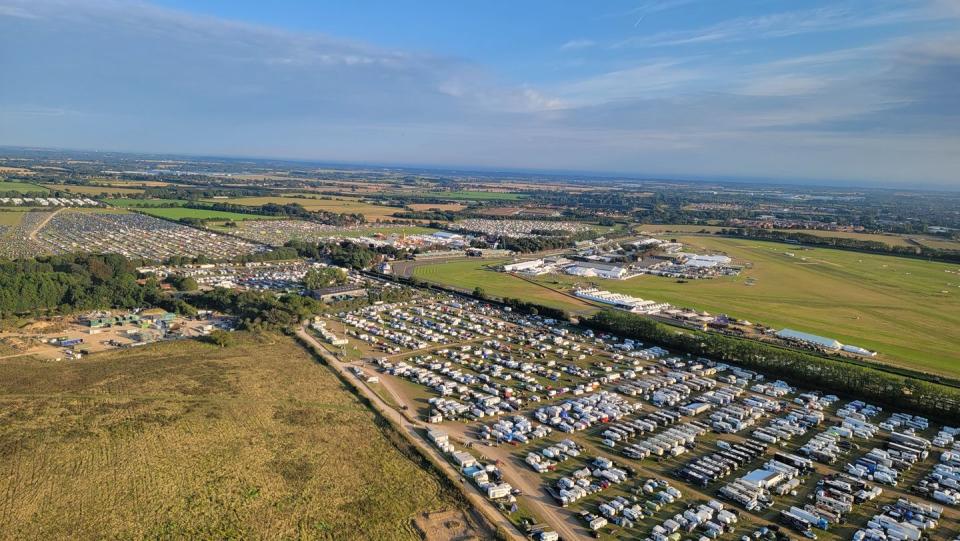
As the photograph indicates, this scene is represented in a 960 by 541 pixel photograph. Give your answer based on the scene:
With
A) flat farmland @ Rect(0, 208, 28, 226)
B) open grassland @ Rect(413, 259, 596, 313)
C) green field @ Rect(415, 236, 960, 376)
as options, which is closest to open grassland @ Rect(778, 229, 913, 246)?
green field @ Rect(415, 236, 960, 376)

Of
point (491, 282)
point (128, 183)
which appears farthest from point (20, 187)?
point (491, 282)

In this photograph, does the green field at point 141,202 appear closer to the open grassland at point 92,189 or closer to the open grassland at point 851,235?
the open grassland at point 92,189

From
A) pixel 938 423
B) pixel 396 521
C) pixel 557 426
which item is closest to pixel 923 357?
pixel 938 423

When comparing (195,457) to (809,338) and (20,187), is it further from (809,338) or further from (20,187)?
(20,187)

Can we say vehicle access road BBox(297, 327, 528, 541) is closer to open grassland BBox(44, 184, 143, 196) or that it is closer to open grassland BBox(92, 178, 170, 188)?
open grassland BBox(44, 184, 143, 196)

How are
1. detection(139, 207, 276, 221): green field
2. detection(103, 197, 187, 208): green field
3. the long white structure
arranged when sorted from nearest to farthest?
the long white structure → detection(139, 207, 276, 221): green field → detection(103, 197, 187, 208): green field

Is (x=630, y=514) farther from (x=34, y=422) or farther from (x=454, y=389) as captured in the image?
(x=34, y=422)
